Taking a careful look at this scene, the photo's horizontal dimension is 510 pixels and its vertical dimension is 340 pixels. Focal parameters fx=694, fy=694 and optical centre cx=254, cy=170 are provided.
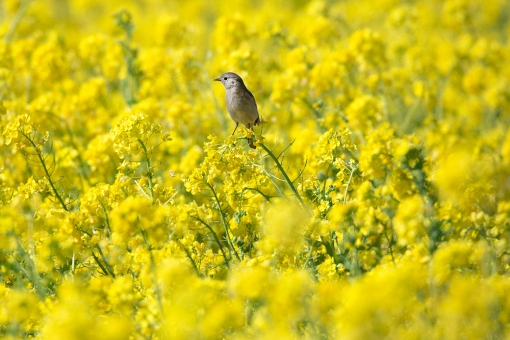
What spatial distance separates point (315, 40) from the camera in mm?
7590

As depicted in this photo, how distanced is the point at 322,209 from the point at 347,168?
400mm

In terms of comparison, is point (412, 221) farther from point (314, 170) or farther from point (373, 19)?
point (373, 19)

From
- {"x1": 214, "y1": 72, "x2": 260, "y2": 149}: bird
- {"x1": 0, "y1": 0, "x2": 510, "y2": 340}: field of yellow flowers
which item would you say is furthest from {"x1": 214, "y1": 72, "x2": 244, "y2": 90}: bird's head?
{"x1": 0, "y1": 0, "x2": 510, "y2": 340}: field of yellow flowers

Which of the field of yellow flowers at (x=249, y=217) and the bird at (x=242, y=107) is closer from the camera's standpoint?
the field of yellow flowers at (x=249, y=217)

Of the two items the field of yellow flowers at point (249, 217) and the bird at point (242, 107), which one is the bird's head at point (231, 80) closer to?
the bird at point (242, 107)

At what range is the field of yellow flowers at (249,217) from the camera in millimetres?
2701

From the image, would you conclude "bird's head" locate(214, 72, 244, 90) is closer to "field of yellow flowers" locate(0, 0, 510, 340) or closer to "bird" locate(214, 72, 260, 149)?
"bird" locate(214, 72, 260, 149)

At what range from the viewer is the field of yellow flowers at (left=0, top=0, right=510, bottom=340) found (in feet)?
8.86

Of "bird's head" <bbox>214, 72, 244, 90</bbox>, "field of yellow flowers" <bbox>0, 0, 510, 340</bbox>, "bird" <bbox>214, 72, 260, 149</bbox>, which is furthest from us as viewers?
"bird's head" <bbox>214, 72, 244, 90</bbox>

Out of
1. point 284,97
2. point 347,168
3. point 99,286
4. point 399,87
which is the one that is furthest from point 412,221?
point 399,87

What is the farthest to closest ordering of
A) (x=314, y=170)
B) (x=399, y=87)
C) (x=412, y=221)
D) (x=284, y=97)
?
(x=399, y=87), (x=284, y=97), (x=314, y=170), (x=412, y=221)

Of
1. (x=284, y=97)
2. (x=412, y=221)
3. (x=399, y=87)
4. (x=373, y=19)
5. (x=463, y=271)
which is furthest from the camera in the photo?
(x=373, y=19)

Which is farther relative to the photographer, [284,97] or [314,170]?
[284,97]

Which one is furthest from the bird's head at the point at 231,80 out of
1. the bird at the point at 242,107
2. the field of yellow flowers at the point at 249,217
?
the field of yellow flowers at the point at 249,217
